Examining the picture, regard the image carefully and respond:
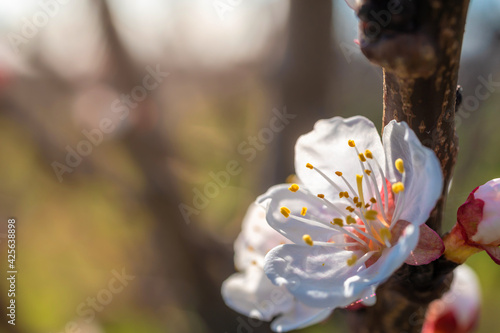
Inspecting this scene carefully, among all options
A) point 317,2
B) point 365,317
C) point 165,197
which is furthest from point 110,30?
point 365,317

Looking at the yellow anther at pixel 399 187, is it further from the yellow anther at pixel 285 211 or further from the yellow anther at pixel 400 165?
the yellow anther at pixel 285 211

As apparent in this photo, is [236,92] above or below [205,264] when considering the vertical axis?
above

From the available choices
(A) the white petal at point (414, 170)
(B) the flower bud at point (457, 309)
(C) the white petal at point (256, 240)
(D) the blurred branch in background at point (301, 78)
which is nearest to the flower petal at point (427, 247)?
(A) the white petal at point (414, 170)

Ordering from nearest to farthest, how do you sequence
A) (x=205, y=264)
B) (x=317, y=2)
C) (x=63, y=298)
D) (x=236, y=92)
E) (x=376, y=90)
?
(x=317, y=2) → (x=205, y=264) → (x=63, y=298) → (x=376, y=90) → (x=236, y=92)

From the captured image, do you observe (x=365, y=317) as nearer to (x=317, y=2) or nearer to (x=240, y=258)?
(x=240, y=258)

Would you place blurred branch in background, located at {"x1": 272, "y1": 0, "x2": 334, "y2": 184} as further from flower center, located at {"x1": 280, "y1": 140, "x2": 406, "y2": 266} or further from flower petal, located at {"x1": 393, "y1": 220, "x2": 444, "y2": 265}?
flower petal, located at {"x1": 393, "y1": 220, "x2": 444, "y2": 265}

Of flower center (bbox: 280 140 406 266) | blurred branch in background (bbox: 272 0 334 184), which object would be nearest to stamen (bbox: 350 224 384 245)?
flower center (bbox: 280 140 406 266)
